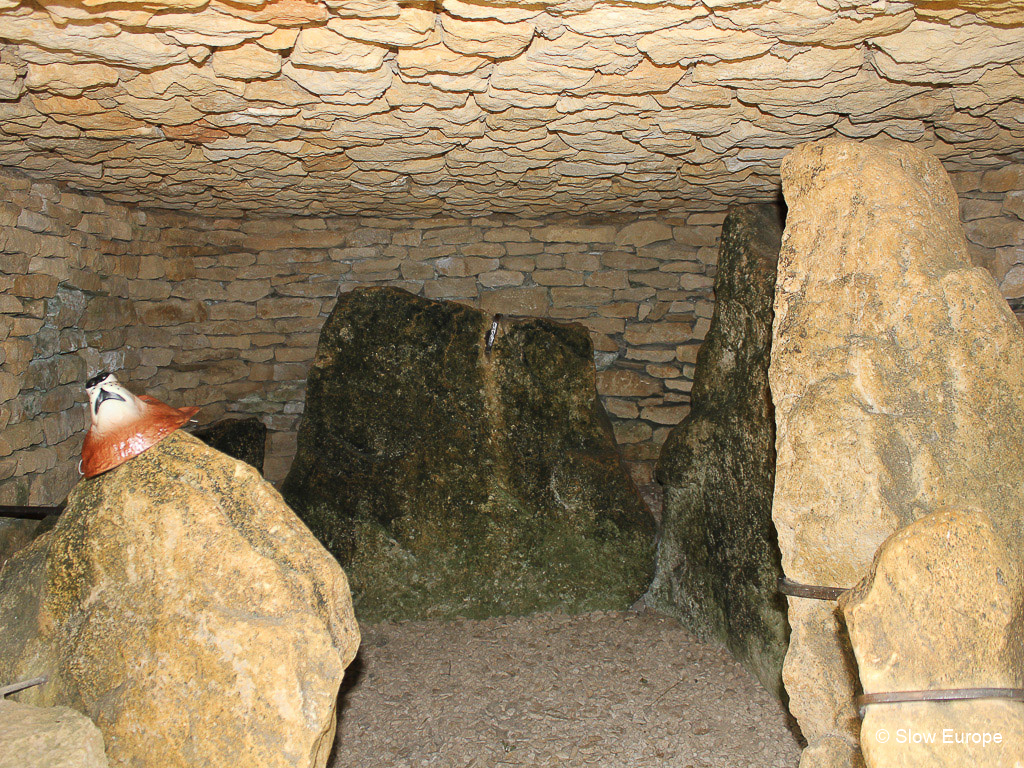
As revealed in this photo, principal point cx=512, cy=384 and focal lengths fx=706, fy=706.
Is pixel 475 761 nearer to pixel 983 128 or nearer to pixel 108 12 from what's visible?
pixel 108 12

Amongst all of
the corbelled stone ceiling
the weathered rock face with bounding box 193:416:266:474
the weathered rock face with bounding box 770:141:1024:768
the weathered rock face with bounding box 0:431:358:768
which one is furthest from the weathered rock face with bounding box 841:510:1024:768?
the weathered rock face with bounding box 193:416:266:474

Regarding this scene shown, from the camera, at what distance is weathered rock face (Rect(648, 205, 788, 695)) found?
3230 mm

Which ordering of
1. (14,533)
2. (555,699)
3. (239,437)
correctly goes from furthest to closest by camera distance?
(239,437)
(14,533)
(555,699)

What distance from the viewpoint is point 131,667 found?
1.77m

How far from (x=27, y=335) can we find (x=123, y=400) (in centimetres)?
233

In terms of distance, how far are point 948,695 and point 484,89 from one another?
237 cm

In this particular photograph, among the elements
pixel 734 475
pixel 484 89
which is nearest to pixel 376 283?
pixel 484 89

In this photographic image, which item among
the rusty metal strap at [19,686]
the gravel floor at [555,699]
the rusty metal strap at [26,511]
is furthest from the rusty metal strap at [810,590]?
the rusty metal strap at [26,511]

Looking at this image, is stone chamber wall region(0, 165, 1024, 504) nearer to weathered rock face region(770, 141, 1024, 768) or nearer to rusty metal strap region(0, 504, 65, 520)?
rusty metal strap region(0, 504, 65, 520)

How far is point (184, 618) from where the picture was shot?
1.77m

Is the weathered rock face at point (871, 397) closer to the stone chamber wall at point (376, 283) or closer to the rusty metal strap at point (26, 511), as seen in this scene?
the rusty metal strap at point (26, 511)

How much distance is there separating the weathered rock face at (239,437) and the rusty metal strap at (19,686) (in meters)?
3.07

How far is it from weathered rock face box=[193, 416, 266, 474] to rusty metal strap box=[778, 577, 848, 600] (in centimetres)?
389

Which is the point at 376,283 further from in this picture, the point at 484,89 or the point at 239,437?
the point at 484,89
